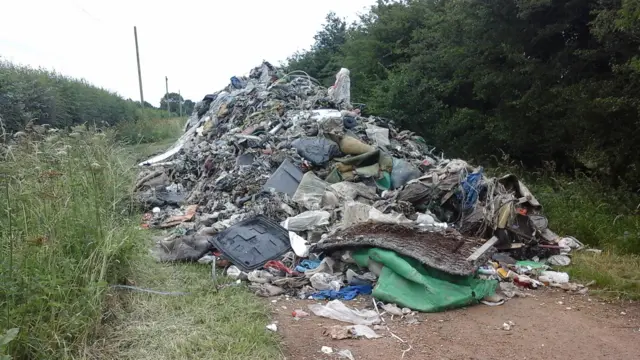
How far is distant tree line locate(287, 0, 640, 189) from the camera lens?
651 cm

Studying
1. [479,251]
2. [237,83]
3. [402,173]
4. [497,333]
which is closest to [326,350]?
[497,333]

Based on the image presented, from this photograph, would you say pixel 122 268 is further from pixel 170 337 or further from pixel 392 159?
pixel 392 159

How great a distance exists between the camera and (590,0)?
7047 mm

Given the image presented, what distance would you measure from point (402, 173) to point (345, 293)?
2.79 m

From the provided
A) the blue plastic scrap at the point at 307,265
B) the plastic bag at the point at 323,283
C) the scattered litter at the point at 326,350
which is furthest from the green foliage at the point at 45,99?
the scattered litter at the point at 326,350

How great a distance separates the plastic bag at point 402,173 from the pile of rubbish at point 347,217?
A: 1 centimetres

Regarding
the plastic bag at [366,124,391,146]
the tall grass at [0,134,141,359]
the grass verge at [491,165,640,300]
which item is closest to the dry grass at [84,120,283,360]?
the tall grass at [0,134,141,359]

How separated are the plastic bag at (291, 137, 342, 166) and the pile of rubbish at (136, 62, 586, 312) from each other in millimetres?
16

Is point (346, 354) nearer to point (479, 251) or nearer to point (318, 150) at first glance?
point (479, 251)

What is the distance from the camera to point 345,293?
382 cm

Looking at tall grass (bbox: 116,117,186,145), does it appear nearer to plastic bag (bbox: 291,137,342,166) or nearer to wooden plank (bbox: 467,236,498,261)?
plastic bag (bbox: 291,137,342,166)

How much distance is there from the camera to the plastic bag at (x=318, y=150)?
6.54m

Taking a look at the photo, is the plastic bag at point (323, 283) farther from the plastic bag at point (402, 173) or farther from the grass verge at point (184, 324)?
the plastic bag at point (402, 173)

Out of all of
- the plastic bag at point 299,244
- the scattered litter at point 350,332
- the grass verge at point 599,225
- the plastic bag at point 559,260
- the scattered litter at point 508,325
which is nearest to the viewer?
the scattered litter at point 350,332
